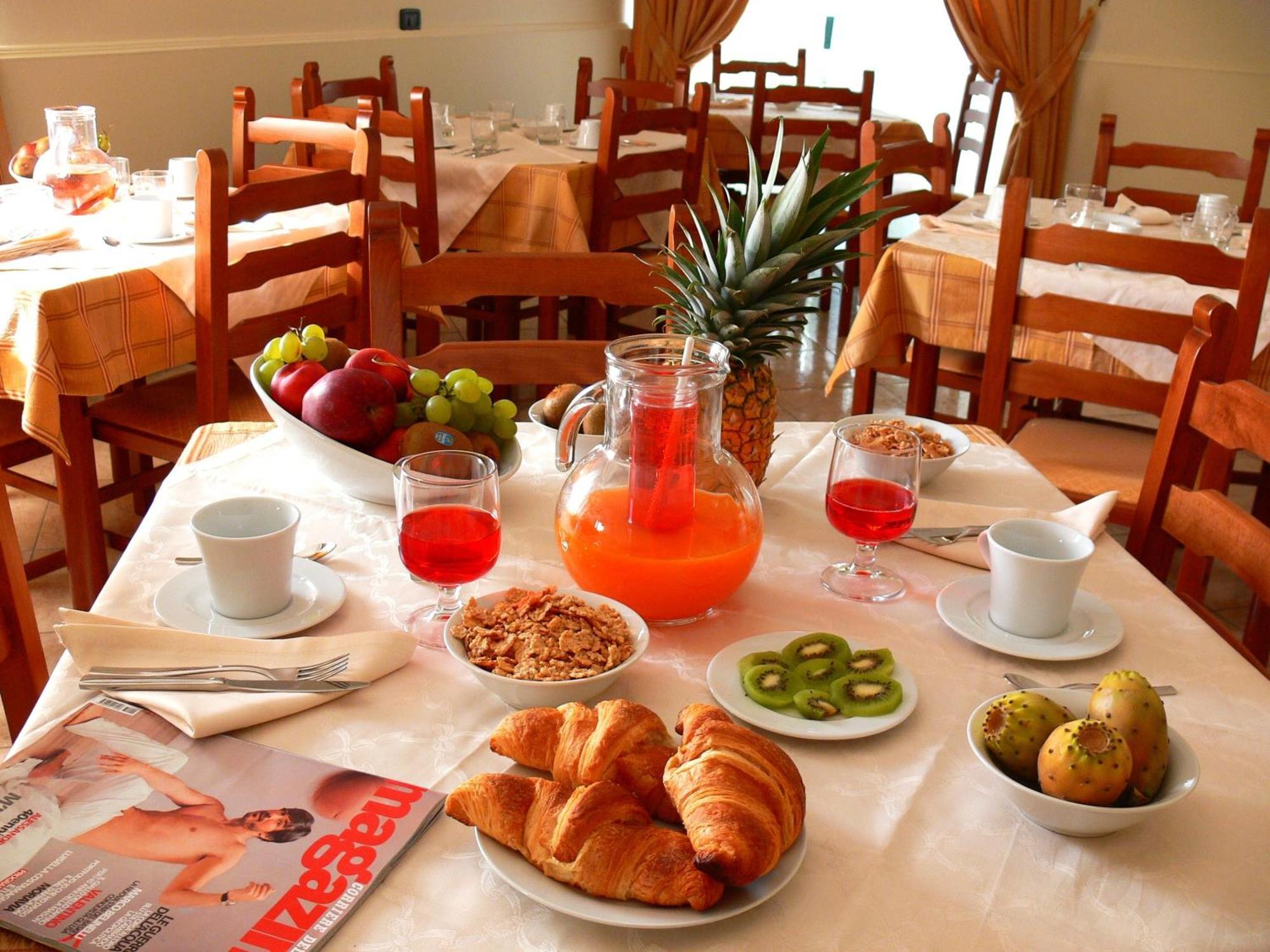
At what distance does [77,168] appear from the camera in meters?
2.47

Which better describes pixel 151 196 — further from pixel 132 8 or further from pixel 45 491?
pixel 132 8

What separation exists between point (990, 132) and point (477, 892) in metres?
4.65

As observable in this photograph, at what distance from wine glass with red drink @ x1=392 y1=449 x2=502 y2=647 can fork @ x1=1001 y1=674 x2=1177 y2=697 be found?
17.3 inches

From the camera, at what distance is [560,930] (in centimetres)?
66

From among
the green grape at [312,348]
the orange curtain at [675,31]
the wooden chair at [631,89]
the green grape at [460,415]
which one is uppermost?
the orange curtain at [675,31]

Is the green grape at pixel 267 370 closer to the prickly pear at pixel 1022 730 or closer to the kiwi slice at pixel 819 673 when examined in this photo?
the kiwi slice at pixel 819 673

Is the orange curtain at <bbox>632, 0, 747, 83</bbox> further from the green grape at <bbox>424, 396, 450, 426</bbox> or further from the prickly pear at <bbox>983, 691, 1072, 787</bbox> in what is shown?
the prickly pear at <bbox>983, 691, 1072, 787</bbox>

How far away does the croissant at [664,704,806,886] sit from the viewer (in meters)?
0.64

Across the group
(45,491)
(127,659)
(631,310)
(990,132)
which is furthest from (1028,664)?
(990,132)

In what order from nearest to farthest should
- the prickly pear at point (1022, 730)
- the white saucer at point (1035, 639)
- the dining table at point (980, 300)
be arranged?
1. the prickly pear at point (1022, 730)
2. the white saucer at point (1035, 639)
3. the dining table at point (980, 300)

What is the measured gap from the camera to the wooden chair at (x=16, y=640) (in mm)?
1273

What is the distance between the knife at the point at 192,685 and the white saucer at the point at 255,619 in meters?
0.07

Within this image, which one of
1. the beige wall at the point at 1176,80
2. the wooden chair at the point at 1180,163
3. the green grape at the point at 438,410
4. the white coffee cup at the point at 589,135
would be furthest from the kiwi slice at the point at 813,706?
the beige wall at the point at 1176,80

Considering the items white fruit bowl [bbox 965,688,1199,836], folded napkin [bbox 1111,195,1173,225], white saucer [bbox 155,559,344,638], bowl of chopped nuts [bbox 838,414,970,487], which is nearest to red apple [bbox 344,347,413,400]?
white saucer [bbox 155,559,344,638]
